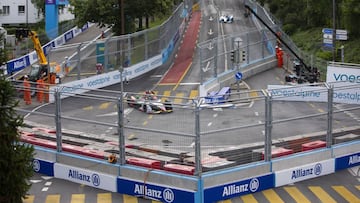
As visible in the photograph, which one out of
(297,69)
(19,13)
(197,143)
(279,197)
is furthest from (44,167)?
(19,13)

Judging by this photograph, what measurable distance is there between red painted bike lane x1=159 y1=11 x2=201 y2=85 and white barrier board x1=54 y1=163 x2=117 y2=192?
2342 centimetres

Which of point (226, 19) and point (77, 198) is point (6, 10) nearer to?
point (226, 19)

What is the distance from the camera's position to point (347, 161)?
20.0m

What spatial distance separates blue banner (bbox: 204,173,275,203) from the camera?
1658cm

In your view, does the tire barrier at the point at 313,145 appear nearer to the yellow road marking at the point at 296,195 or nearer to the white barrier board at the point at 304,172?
the white barrier board at the point at 304,172

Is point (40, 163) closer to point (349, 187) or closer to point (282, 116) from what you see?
point (282, 116)

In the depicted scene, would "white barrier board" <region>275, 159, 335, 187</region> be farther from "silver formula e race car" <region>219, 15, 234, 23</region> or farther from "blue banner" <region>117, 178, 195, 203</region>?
"silver formula e race car" <region>219, 15, 234, 23</region>

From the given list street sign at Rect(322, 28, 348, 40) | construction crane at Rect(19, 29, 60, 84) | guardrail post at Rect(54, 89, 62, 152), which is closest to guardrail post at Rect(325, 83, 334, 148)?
guardrail post at Rect(54, 89, 62, 152)

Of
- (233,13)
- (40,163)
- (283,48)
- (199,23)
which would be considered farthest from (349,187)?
(233,13)

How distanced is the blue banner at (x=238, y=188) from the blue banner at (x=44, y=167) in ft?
18.5

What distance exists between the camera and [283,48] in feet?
170

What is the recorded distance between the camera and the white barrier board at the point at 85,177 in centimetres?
1784

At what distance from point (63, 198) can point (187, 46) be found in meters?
43.2

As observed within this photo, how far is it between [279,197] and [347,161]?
381cm
